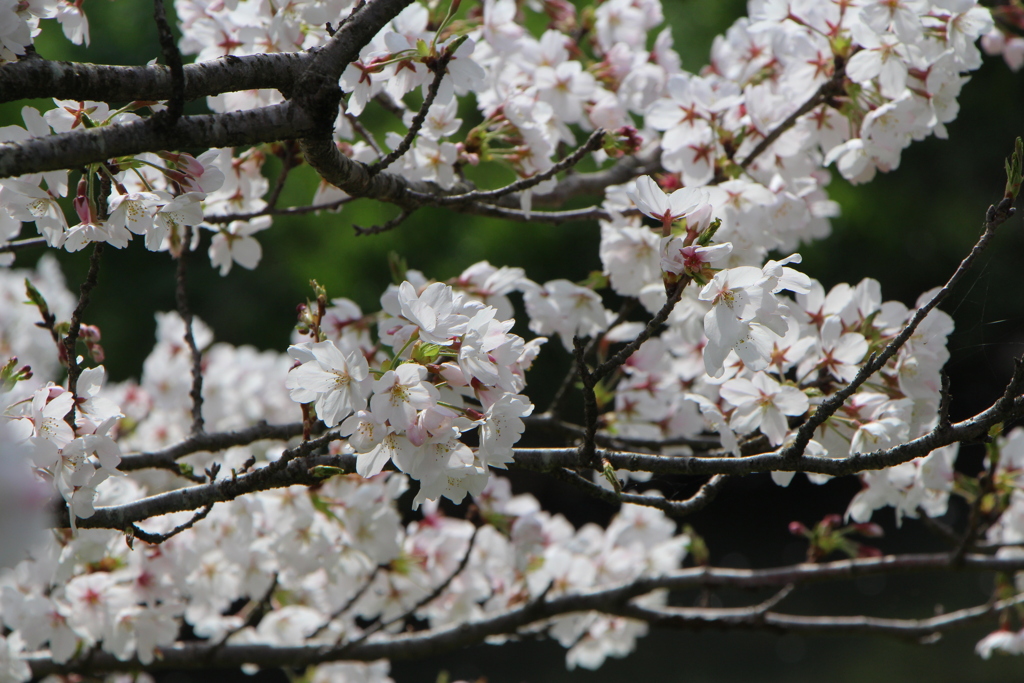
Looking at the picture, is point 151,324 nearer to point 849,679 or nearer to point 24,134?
point 849,679

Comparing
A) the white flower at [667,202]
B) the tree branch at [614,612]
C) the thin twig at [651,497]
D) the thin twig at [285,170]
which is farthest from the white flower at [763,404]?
the thin twig at [285,170]

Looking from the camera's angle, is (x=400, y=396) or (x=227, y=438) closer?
(x=400, y=396)

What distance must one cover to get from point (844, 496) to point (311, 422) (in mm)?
6881

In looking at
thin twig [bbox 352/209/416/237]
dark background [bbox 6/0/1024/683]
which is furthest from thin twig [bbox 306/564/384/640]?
dark background [bbox 6/0/1024/683]

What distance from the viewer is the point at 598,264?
24.7ft

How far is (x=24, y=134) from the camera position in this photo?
32.1 inches

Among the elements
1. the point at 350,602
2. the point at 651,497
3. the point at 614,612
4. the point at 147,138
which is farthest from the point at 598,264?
the point at 147,138

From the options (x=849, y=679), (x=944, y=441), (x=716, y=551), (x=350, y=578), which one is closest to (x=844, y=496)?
(x=716, y=551)

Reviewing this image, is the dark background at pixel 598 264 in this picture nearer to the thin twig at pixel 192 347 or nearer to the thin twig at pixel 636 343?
the thin twig at pixel 192 347

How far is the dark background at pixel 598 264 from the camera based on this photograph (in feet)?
19.2

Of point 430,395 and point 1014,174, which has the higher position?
point 1014,174

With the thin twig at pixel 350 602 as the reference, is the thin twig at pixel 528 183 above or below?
above

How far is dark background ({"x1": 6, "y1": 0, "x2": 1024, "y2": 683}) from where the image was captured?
5867 millimetres

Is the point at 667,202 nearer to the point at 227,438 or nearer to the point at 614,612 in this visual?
the point at 227,438
